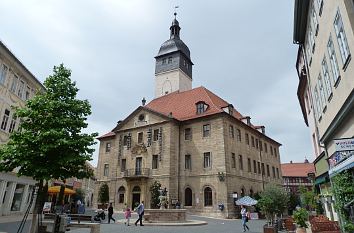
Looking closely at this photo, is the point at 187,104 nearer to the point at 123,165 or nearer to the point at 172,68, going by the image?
the point at 123,165

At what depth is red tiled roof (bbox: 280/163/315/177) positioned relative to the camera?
76.4m

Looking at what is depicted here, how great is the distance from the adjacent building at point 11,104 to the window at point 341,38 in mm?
20463

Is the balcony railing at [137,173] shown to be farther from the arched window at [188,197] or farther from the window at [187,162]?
the arched window at [188,197]

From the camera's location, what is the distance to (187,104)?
133 ft

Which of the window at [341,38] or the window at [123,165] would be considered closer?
the window at [341,38]

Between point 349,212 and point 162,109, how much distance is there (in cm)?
3374

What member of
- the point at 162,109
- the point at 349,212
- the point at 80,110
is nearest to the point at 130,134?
the point at 162,109

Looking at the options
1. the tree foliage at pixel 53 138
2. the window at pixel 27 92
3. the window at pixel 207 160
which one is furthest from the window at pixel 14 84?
the window at pixel 207 160

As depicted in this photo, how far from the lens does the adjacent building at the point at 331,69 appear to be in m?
8.80

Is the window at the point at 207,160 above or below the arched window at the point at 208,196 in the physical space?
above

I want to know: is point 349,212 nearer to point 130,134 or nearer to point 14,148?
point 14,148

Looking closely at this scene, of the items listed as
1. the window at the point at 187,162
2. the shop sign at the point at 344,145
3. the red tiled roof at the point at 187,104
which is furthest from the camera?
the red tiled roof at the point at 187,104

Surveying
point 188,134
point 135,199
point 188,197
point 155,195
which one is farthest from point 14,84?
point 188,197

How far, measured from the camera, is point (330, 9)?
1026cm
